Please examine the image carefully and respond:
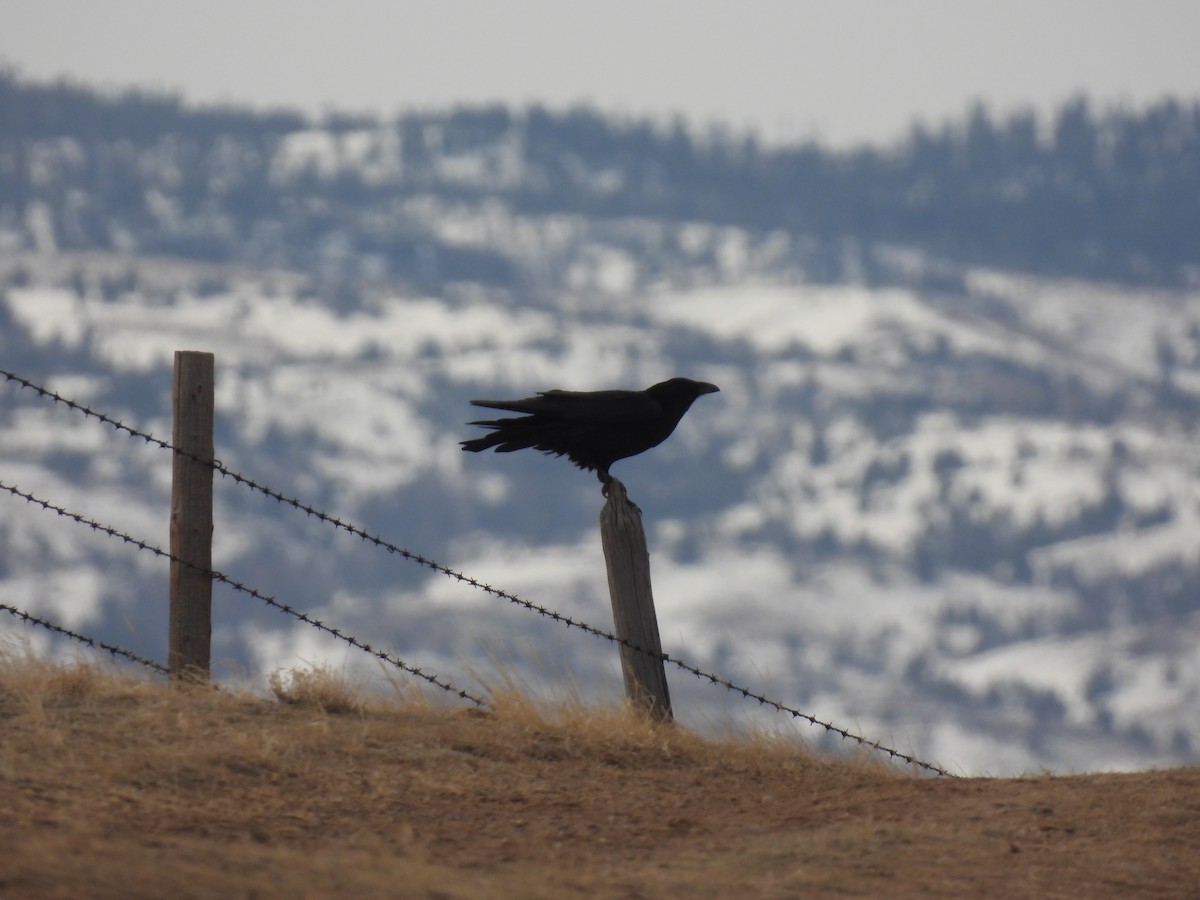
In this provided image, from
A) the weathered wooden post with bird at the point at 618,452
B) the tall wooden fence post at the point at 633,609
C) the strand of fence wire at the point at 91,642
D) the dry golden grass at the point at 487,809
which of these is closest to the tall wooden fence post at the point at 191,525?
the strand of fence wire at the point at 91,642

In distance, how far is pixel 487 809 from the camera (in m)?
7.51

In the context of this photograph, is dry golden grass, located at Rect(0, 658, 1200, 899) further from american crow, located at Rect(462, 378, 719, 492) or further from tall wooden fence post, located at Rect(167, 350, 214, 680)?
american crow, located at Rect(462, 378, 719, 492)

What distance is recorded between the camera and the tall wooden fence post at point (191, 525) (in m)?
9.14

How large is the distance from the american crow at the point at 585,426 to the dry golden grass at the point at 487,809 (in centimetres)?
174

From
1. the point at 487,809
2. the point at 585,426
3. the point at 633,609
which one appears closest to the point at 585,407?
the point at 585,426

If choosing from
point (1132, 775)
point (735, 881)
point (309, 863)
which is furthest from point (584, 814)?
point (1132, 775)

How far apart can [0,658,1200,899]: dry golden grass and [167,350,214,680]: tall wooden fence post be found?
373mm

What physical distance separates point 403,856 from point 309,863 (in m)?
0.75

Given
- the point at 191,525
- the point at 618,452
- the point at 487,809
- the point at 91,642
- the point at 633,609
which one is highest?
the point at 618,452

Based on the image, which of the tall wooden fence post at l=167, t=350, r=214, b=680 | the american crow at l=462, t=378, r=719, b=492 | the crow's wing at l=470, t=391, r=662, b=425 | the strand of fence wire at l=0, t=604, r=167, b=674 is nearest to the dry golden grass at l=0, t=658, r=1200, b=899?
the strand of fence wire at l=0, t=604, r=167, b=674

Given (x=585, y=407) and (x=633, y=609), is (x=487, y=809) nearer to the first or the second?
(x=633, y=609)

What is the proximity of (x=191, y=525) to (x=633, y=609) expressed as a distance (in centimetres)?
285

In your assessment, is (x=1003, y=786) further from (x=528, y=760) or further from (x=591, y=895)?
(x=591, y=895)

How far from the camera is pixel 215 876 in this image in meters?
5.42
